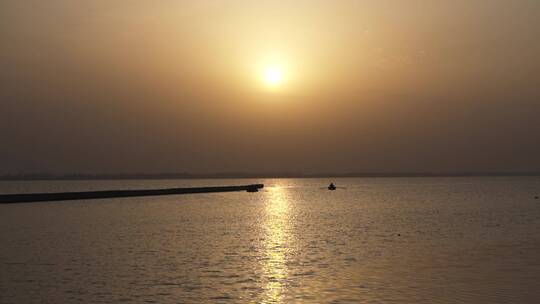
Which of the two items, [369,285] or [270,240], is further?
[270,240]

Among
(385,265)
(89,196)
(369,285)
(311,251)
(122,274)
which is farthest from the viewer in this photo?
(89,196)

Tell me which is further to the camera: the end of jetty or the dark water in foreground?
the end of jetty

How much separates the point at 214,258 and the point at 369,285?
34.6ft

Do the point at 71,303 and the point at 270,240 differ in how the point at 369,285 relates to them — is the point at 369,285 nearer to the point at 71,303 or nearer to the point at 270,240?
the point at 71,303

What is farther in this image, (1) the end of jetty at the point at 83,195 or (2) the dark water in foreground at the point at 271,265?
(1) the end of jetty at the point at 83,195

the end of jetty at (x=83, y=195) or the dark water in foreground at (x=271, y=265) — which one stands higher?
the end of jetty at (x=83, y=195)

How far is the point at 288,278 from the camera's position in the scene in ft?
76.6

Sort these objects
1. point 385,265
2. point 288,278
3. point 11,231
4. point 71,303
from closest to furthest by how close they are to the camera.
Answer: point 71,303 → point 288,278 → point 385,265 → point 11,231

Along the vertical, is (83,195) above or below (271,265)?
above

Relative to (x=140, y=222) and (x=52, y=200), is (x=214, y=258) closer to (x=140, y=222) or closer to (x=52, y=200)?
(x=140, y=222)

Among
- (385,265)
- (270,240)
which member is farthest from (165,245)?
(385,265)

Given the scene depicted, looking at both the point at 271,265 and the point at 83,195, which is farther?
the point at 83,195

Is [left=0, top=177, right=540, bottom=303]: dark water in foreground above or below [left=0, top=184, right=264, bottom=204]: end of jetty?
below

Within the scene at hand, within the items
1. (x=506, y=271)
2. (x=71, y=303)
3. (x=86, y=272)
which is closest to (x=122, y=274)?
(x=86, y=272)
